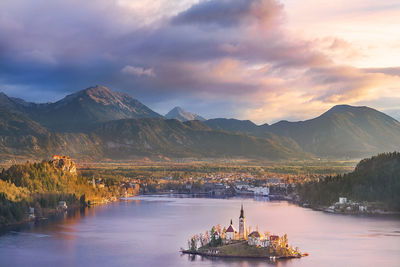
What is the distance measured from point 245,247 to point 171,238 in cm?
1457

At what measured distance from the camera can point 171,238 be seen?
2771 inches

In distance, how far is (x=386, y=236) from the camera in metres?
71.3

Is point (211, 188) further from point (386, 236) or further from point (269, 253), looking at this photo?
point (269, 253)

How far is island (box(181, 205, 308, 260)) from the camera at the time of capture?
5700cm

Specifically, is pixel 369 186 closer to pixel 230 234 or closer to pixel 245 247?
pixel 230 234

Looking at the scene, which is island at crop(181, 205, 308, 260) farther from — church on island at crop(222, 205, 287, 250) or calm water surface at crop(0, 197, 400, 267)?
calm water surface at crop(0, 197, 400, 267)

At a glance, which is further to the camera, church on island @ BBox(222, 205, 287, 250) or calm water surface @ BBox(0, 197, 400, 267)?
church on island @ BBox(222, 205, 287, 250)

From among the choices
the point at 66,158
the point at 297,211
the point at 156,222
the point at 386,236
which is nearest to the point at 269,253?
the point at 386,236

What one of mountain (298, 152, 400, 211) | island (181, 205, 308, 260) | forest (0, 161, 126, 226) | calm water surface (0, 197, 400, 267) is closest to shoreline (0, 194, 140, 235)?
forest (0, 161, 126, 226)

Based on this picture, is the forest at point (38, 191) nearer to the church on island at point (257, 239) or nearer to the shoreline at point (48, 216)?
the shoreline at point (48, 216)

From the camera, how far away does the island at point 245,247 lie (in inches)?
2244

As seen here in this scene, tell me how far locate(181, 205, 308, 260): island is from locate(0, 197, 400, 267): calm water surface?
5.03 feet

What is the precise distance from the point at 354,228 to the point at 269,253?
85.9 ft

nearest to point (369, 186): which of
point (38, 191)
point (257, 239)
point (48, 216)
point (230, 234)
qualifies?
point (230, 234)
